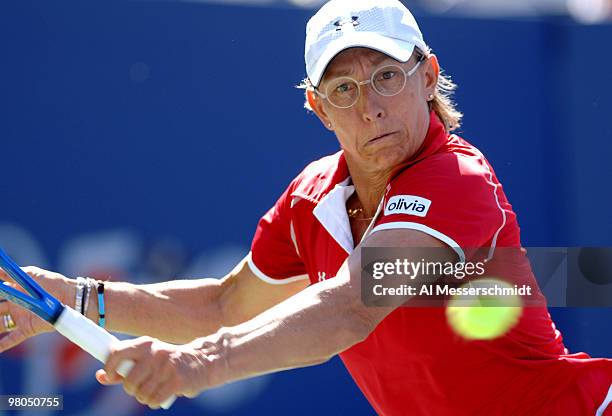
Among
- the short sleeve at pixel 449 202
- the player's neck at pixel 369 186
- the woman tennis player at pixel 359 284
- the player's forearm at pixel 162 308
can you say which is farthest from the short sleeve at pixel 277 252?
the short sleeve at pixel 449 202

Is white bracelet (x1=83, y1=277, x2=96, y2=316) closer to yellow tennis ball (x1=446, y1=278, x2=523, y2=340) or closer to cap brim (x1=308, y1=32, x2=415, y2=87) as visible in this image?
cap brim (x1=308, y1=32, x2=415, y2=87)

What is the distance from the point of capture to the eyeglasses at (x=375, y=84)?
2.75m

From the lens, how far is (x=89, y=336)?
7.57ft

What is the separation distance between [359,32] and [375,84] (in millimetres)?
149

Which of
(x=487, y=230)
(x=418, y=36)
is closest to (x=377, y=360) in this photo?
(x=487, y=230)

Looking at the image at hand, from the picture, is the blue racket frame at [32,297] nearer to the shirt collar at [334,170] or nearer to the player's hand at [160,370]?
the player's hand at [160,370]

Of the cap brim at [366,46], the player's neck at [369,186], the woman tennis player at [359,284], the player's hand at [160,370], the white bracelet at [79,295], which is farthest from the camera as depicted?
the white bracelet at [79,295]

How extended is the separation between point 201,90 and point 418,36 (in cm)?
148

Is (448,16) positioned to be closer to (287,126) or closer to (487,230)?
(287,126)

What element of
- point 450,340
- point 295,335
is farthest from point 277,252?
point 295,335

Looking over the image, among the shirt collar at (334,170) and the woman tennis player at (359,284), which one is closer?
the woman tennis player at (359,284)

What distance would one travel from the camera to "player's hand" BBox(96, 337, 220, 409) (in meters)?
2.21

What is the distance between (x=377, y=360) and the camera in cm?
284

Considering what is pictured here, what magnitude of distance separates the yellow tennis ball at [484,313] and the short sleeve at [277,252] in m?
0.66
